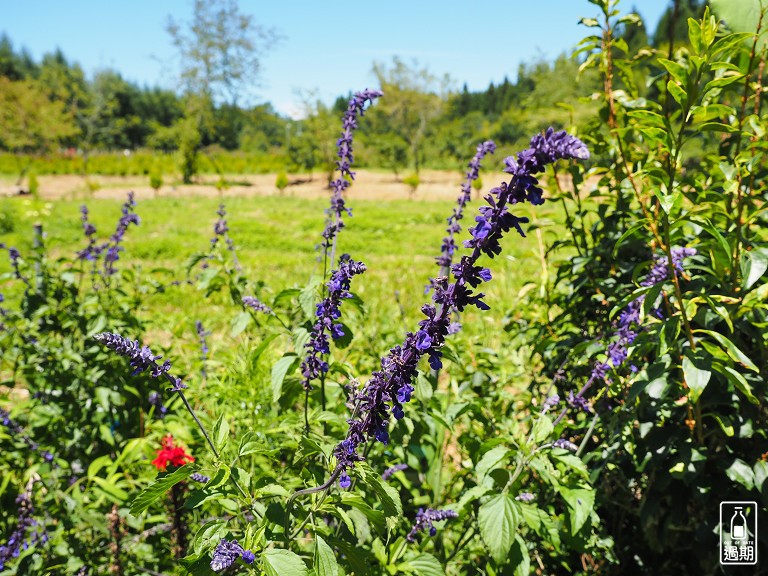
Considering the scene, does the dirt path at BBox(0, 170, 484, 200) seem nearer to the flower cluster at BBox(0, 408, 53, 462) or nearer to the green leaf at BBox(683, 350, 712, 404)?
the flower cluster at BBox(0, 408, 53, 462)

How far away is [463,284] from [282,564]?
28.2 inches

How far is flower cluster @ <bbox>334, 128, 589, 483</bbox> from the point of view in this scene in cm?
96

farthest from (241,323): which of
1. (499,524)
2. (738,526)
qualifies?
(738,526)

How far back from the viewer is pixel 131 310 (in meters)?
3.10

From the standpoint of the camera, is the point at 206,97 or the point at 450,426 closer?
the point at 450,426

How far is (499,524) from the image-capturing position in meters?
1.44

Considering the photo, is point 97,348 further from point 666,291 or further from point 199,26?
point 199,26

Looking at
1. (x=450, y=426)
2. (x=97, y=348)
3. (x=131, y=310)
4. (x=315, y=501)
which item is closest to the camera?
(x=315, y=501)

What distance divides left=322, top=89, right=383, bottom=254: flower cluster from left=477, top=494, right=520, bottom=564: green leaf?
3.58ft

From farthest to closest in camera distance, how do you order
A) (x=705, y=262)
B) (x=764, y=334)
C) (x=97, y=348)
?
(x=97, y=348) → (x=705, y=262) → (x=764, y=334)

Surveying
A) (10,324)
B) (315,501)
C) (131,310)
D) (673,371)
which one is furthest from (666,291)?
(10,324)

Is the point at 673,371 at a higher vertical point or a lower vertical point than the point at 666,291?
lower

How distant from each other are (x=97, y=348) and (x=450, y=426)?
1903mm

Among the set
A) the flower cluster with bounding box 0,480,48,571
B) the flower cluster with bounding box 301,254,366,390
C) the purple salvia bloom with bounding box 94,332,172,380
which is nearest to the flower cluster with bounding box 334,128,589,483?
the flower cluster with bounding box 301,254,366,390
